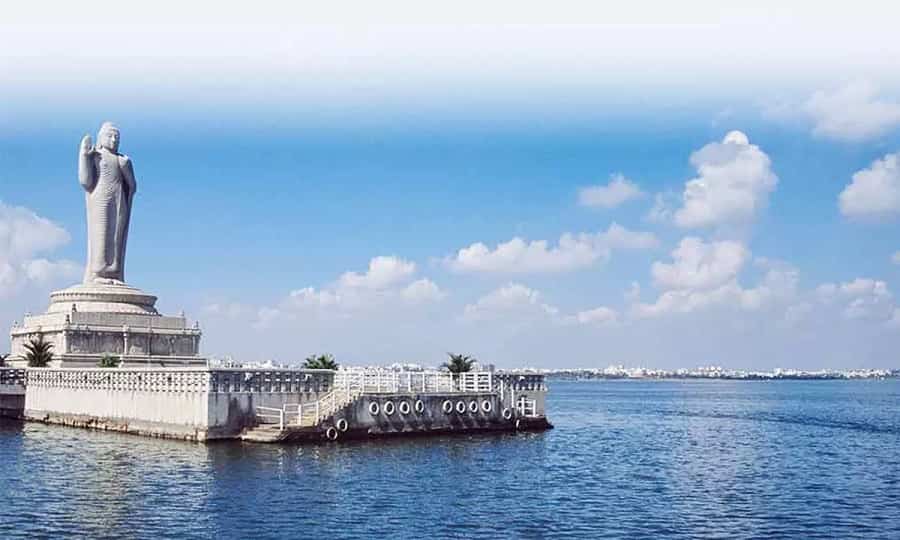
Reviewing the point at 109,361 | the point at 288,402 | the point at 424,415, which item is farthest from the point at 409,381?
the point at 109,361

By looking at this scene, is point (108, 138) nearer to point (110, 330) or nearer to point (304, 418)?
point (110, 330)

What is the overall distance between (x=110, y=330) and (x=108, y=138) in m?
16.6

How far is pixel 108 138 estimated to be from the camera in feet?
262

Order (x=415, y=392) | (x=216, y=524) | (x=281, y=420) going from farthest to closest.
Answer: (x=415, y=392) → (x=281, y=420) → (x=216, y=524)

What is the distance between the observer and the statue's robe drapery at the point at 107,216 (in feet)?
257

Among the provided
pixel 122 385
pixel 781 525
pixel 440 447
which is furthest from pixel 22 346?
pixel 781 525

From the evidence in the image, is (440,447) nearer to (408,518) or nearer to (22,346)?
(408,518)

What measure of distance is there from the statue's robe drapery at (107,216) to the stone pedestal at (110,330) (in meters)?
2.80

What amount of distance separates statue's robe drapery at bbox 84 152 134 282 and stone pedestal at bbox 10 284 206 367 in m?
2.80

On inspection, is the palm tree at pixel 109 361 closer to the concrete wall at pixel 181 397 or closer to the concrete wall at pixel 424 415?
the concrete wall at pixel 181 397

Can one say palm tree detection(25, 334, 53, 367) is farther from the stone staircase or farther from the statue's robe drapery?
the stone staircase

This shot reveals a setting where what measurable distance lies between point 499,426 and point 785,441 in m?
17.7

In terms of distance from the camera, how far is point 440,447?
1946 inches

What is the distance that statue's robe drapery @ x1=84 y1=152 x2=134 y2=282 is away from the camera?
78375mm
